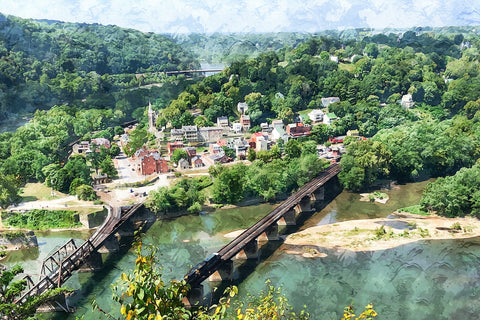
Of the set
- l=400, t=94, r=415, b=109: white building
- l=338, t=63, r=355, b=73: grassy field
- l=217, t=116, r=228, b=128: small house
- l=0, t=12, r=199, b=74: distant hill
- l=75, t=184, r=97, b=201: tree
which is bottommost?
l=75, t=184, r=97, b=201: tree

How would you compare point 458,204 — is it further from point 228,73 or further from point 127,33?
point 127,33

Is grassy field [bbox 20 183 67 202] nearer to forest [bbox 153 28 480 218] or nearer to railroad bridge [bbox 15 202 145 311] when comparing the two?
railroad bridge [bbox 15 202 145 311]

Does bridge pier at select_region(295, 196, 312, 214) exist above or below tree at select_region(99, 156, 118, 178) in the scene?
below

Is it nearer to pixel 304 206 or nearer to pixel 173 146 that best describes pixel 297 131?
pixel 173 146

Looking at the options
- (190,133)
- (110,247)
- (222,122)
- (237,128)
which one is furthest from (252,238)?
(222,122)

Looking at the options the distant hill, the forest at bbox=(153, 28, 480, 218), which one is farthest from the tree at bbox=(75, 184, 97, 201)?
the distant hill

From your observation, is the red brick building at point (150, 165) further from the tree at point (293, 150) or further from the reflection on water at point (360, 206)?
the reflection on water at point (360, 206)

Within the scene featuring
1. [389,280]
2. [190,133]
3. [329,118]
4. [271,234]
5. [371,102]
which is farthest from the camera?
[371,102]
